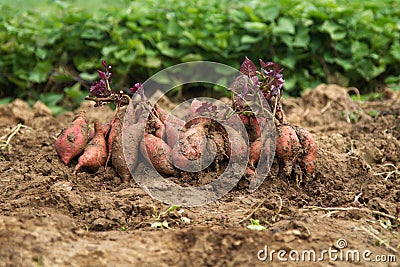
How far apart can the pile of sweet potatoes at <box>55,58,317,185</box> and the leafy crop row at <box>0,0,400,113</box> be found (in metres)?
2.79

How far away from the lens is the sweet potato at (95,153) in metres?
3.23

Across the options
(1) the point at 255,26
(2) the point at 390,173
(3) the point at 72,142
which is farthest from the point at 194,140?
(1) the point at 255,26

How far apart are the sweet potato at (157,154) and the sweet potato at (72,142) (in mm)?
383

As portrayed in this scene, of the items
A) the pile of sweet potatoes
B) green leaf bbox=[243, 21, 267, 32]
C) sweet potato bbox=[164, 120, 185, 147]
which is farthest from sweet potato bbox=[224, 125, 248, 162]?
green leaf bbox=[243, 21, 267, 32]

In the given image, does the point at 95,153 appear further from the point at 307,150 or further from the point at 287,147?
the point at 307,150

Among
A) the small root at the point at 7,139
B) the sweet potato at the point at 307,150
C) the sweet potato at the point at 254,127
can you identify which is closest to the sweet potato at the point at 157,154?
the sweet potato at the point at 254,127

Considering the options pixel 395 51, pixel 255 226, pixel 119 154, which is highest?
→ pixel 395 51

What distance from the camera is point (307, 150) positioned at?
3.23 meters

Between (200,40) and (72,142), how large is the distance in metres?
3.08

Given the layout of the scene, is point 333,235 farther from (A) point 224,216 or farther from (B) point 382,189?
(B) point 382,189

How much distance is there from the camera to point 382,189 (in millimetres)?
3188

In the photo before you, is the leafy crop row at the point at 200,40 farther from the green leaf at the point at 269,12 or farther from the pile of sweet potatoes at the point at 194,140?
the pile of sweet potatoes at the point at 194,140

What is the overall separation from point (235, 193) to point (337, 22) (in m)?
3.69

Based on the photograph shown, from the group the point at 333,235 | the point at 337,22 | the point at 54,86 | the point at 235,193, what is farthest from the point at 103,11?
the point at 333,235
